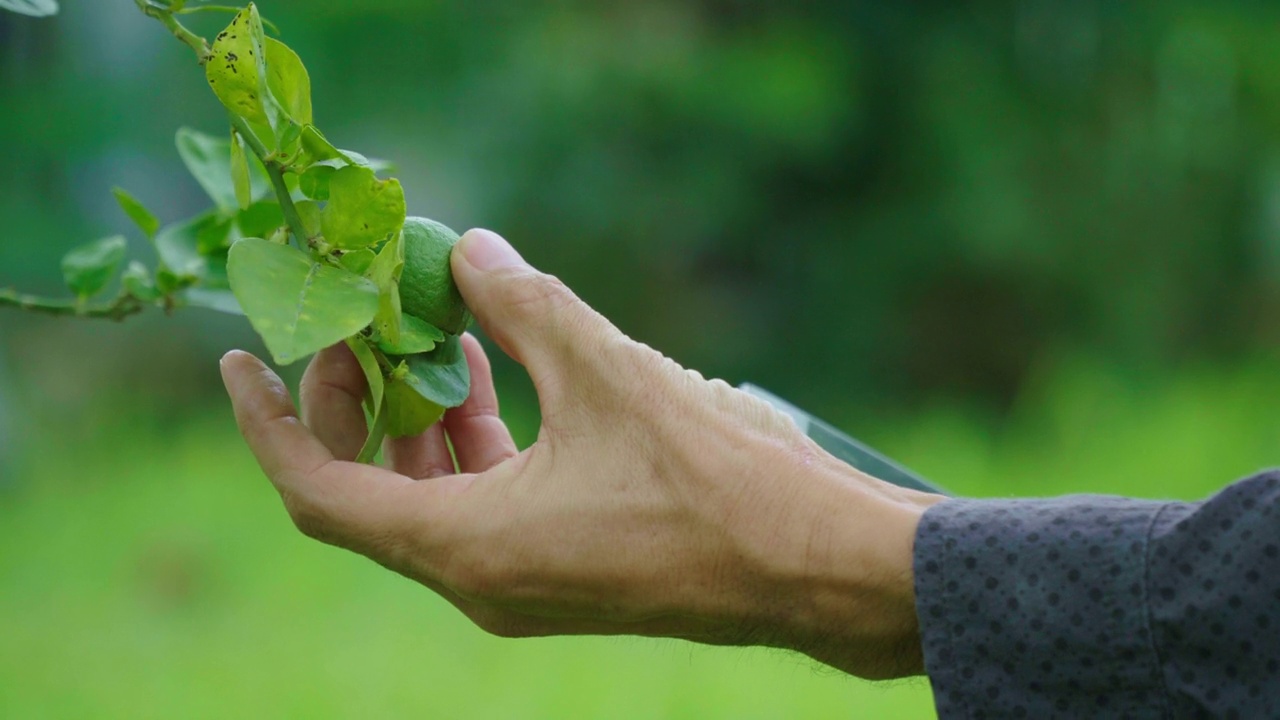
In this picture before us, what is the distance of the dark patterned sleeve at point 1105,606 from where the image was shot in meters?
0.52

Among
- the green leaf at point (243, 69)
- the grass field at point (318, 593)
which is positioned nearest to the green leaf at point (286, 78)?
the green leaf at point (243, 69)

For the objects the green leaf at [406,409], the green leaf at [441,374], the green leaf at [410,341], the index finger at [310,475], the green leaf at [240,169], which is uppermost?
the green leaf at [240,169]

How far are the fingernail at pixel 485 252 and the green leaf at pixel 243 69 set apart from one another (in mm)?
145

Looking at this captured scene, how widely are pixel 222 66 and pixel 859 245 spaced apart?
2.91 meters

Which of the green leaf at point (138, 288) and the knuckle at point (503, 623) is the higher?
the green leaf at point (138, 288)

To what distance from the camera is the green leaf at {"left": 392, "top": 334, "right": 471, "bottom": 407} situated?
21.3 inches

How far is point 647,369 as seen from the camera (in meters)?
0.61

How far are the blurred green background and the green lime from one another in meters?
1.17

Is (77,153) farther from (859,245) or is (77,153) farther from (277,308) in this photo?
(277,308)

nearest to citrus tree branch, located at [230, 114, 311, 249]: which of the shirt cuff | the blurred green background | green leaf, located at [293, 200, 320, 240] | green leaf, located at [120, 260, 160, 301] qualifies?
green leaf, located at [293, 200, 320, 240]

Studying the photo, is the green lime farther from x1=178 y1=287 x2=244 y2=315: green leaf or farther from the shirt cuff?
the shirt cuff

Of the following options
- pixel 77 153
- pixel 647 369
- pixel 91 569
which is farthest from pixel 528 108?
pixel 647 369

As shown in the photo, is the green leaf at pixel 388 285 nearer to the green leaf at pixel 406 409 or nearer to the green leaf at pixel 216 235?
the green leaf at pixel 406 409

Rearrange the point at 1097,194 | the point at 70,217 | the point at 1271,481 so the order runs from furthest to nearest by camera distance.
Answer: the point at 1097,194
the point at 70,217
the point at 1271,481
